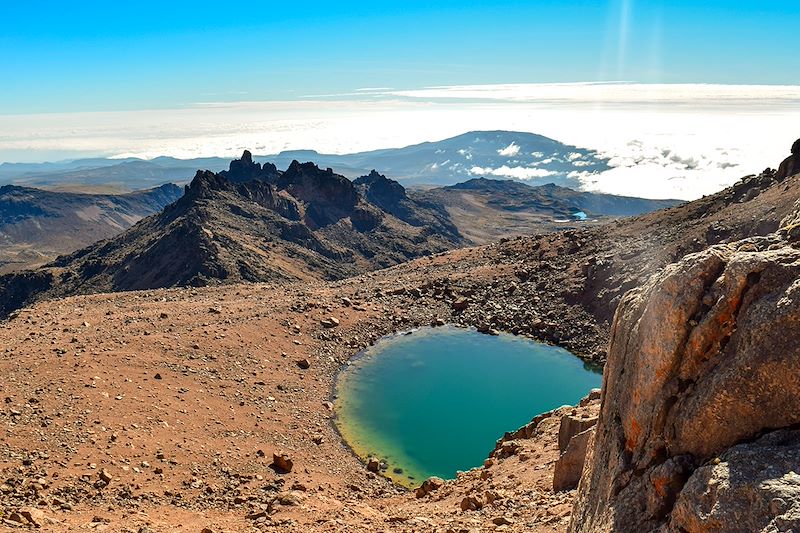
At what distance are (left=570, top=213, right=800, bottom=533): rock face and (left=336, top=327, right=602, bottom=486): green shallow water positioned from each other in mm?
17830

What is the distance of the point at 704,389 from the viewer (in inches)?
339

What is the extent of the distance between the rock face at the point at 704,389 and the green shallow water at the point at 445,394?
17.8 metres

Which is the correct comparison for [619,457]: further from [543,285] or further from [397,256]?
[397,256]

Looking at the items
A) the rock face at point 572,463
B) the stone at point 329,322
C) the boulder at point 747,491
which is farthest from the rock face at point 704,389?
the stone at point 329,322

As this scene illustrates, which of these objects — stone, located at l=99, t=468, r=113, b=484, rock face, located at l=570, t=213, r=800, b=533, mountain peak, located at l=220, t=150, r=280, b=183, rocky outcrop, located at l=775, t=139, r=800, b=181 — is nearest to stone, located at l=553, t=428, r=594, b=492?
rock face, located at l=570, t=213, r=800, b=533

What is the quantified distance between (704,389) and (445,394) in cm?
2862

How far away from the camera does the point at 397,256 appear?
125 m

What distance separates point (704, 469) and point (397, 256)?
116788 millimetres

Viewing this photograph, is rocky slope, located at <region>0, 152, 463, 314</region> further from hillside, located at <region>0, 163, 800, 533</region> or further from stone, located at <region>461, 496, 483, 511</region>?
stone, located at <region>461, 496, 483, 511</region>

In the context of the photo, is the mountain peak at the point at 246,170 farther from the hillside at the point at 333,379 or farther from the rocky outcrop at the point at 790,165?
the rocky outcrop at the point at 790,165

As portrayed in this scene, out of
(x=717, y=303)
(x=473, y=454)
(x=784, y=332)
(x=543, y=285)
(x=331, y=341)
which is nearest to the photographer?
(x=784, y=332)

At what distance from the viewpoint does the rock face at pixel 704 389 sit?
7.75 m

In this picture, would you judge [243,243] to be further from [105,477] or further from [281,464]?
[105,477]

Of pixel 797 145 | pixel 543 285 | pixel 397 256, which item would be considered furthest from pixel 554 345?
pixel 397 256
